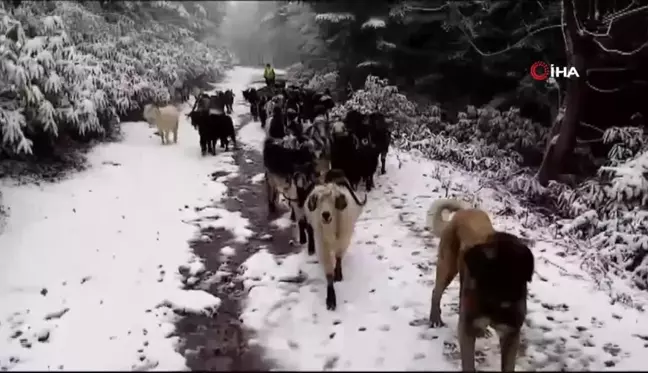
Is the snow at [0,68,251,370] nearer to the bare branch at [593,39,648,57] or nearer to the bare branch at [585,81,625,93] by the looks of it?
the bare branch at [585,81,625,93]

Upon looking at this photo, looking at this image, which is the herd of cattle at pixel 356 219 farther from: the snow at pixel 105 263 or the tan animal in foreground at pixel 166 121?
the tan animal in foreground at pixel 166 121

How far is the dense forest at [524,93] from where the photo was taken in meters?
7.79

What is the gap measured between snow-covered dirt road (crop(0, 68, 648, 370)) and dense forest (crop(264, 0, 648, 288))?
0.85m

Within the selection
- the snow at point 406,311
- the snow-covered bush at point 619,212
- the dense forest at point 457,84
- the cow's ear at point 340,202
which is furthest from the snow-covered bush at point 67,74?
the snow-covered bush at point 619,212

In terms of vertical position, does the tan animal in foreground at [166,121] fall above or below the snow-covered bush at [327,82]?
below

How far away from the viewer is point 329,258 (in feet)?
19.5

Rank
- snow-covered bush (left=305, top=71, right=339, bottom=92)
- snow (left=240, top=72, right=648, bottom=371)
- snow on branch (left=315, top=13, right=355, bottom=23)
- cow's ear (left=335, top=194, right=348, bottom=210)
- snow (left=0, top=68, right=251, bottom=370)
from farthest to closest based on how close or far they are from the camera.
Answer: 1. snow-covered bush (left=305, top=71, right=339, bottom=92)
2. snow on branch (left=315, top=13, right=355, bottom=23)
3. cow's ear (left=335, top=194, right=348, bottom=210)
4. snow (left=0, top=68, right=251, bottom=370)
5. snow (left=240, top=72, right=648, bottom=371)

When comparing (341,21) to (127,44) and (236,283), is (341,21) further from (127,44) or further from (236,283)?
(236,283)

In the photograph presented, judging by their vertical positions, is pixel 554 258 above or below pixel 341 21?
below

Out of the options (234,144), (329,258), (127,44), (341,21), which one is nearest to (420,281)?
(329,258)

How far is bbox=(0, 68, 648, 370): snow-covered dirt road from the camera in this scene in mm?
4164

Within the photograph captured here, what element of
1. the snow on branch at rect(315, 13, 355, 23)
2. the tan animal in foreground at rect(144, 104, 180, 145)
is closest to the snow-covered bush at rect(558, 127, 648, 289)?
the tan animal in foreground at rect(144, 104, 180, 145)

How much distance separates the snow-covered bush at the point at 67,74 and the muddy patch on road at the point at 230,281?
3.27 meters

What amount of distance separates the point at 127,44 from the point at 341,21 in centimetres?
749
